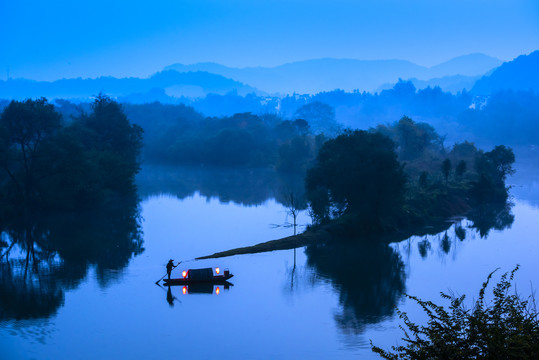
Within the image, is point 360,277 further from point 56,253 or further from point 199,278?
point 56,253

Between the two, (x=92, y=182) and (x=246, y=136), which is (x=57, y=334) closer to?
(x=92, y=182)

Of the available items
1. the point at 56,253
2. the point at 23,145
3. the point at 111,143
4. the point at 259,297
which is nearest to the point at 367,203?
the point at 259,297

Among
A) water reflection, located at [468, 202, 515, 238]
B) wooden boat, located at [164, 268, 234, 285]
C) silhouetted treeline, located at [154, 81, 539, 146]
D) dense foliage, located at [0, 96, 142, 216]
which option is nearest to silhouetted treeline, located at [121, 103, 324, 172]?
water reflection, located at [468, 202, 515, 238]

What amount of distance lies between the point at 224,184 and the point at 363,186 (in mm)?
30875

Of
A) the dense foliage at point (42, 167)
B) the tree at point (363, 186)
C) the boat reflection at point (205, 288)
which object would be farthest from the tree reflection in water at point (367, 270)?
the dense foliage at point (42, 167)

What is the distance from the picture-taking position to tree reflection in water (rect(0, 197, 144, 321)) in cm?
2402

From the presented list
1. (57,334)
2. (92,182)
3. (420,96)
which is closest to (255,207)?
(92,182)

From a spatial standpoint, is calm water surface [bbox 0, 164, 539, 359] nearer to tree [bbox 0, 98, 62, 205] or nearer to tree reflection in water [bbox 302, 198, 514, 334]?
tree reflection in water [bbox 302, 198, 514, 334]

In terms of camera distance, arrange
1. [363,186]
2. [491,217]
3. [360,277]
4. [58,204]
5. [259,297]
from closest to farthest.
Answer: [259,297] → [360,277] → [363,186] → [58,204] → [491,217]

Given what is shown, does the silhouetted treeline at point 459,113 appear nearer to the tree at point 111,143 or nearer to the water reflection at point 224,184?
the water reflection at point 224,184

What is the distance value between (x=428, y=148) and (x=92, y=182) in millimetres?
53534

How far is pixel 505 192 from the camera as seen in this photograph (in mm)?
55219

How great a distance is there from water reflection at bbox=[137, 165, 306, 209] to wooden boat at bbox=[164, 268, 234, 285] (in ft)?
67.8

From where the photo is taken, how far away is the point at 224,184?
6694 cm
